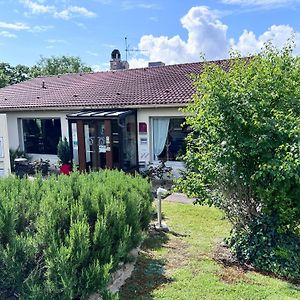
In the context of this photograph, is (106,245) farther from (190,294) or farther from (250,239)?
(250,239)

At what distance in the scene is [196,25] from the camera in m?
24.0

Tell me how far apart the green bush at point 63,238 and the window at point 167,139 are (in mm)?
10022

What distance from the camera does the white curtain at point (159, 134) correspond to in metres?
17.6

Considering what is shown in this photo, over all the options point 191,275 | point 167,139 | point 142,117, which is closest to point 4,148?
point 142,117

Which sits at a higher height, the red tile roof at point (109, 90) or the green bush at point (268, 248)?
the red tile roof at point (109, 90)

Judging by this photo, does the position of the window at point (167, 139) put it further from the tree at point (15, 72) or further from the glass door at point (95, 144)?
the tree at point (15, 72)

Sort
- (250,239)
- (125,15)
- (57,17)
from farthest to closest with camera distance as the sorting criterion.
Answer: (57,17)
(125,15)
(250,239)

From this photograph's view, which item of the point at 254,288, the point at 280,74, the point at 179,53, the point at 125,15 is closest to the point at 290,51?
the point at 280,74

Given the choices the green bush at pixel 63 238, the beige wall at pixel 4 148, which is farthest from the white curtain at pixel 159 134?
the green bush at pixel 63 238

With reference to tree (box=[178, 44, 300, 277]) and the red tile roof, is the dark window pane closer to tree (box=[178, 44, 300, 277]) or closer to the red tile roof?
Result: the red tile roof

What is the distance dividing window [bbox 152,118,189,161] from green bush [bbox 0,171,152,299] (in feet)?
32.9

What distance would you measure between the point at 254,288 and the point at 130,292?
7.90 ft

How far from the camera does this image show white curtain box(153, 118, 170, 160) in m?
17.6

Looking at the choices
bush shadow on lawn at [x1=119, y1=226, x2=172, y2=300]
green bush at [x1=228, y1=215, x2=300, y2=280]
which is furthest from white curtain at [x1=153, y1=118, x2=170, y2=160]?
green bush at [x1=228, y1=215, x2=300, y2=280]
